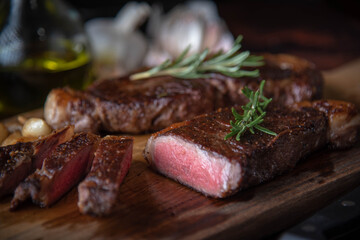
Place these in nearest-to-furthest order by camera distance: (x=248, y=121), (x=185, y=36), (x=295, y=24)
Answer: (x=248, y=121) → (x=185, y=36) → (x=295, y=24)

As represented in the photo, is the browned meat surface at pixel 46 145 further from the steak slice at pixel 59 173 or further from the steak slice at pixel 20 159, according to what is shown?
the steak slice at pixel 59 173

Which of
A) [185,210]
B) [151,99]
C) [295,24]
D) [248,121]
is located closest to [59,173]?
[185,210]

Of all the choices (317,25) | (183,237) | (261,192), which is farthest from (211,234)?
(317,25)

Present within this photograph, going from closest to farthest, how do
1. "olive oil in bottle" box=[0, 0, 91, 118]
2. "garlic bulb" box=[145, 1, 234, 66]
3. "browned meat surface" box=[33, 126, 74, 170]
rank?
1. "browned meat surface" box=[33, 126, 74, 170]
2. "olive oil in bottle" box=[0, 0, 91, 118]
3. "garlic bulb" box=[145, 1, 234, 66]

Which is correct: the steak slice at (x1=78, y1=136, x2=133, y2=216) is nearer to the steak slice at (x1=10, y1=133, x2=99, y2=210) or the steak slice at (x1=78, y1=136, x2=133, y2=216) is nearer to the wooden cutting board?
the wooden cutting board

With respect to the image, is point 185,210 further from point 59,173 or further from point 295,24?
point 295,24

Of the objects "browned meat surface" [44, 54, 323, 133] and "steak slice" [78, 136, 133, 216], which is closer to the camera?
"steak slice" [78, 136, 133, 216]

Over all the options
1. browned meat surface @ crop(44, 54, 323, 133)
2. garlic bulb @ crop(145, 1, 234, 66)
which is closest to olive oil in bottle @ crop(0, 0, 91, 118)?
browned meat surface @ crop(44, 54, 323, 133)
